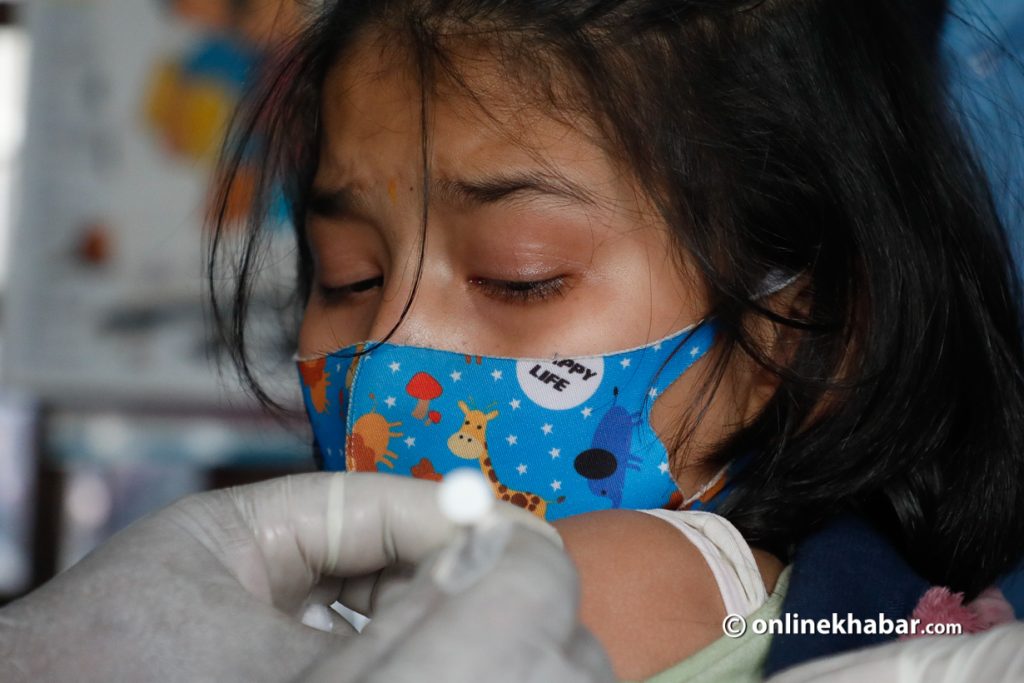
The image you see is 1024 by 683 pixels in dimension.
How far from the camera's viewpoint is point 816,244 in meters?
1.03

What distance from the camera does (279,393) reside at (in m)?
1.86

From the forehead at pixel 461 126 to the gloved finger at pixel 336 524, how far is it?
375 millimetres

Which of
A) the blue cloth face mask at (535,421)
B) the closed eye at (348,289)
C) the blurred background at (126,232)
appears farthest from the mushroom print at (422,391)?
the blurred background at (126,232)

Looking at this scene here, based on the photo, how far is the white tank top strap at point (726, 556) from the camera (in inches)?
32.7

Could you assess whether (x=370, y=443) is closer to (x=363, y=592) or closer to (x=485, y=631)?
(x=363, y=592)

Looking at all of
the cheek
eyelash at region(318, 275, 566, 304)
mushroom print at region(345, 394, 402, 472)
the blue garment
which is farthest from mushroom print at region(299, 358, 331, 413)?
Result: the blue garment

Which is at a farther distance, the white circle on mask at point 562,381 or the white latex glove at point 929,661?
the white circle on mask at point 562,381

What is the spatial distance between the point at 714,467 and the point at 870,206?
11.1 inches

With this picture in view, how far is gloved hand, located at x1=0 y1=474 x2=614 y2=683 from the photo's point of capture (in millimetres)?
497

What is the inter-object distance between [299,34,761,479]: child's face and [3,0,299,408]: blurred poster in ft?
5.30

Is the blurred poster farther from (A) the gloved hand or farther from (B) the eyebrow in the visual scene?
(A) the gloved hand

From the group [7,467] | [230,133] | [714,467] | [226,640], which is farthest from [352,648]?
[7,467]

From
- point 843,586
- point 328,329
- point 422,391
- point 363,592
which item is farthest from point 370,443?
point 843,586

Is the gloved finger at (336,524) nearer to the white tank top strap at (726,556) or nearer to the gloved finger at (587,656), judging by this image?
the gloved finger at (587,656)
